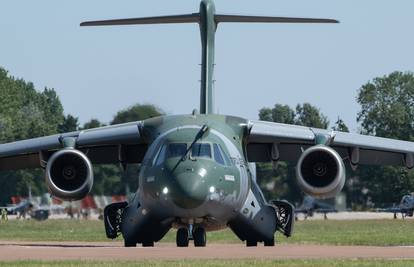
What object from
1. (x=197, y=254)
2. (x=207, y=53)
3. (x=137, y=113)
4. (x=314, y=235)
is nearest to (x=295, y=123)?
(x=137, y=113)

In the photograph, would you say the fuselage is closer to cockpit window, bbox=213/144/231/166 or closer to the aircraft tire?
cockpit window, bbox=213/144/231/166

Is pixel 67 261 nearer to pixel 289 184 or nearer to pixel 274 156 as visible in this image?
pixel 274 156

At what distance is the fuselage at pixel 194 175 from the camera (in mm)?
28609

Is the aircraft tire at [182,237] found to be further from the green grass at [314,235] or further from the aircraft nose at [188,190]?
the green grass at [314,235]

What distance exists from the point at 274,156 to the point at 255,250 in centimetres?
550

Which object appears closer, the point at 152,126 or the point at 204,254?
the point at 204,254

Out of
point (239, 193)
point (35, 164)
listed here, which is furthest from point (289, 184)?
point (239, 193)

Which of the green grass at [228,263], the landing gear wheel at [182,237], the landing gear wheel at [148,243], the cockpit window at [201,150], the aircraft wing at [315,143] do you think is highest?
the aircraft wing at [315,143]

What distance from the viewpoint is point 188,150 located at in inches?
1149

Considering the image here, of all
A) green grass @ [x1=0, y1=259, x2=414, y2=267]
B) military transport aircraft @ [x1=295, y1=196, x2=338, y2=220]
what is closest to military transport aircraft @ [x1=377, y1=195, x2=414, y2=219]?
military transport aircraft @ [x1=295, y1=196, x2=338, y2=220]

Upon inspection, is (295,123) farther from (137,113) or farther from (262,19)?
(262,19)

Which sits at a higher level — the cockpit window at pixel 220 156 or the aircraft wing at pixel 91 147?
the aircraft wing at pixel 91 147

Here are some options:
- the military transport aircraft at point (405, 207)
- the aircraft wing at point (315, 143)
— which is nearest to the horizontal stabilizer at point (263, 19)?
the aircraft wing at point (315, 143)

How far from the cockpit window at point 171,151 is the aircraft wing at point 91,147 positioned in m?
2.70
